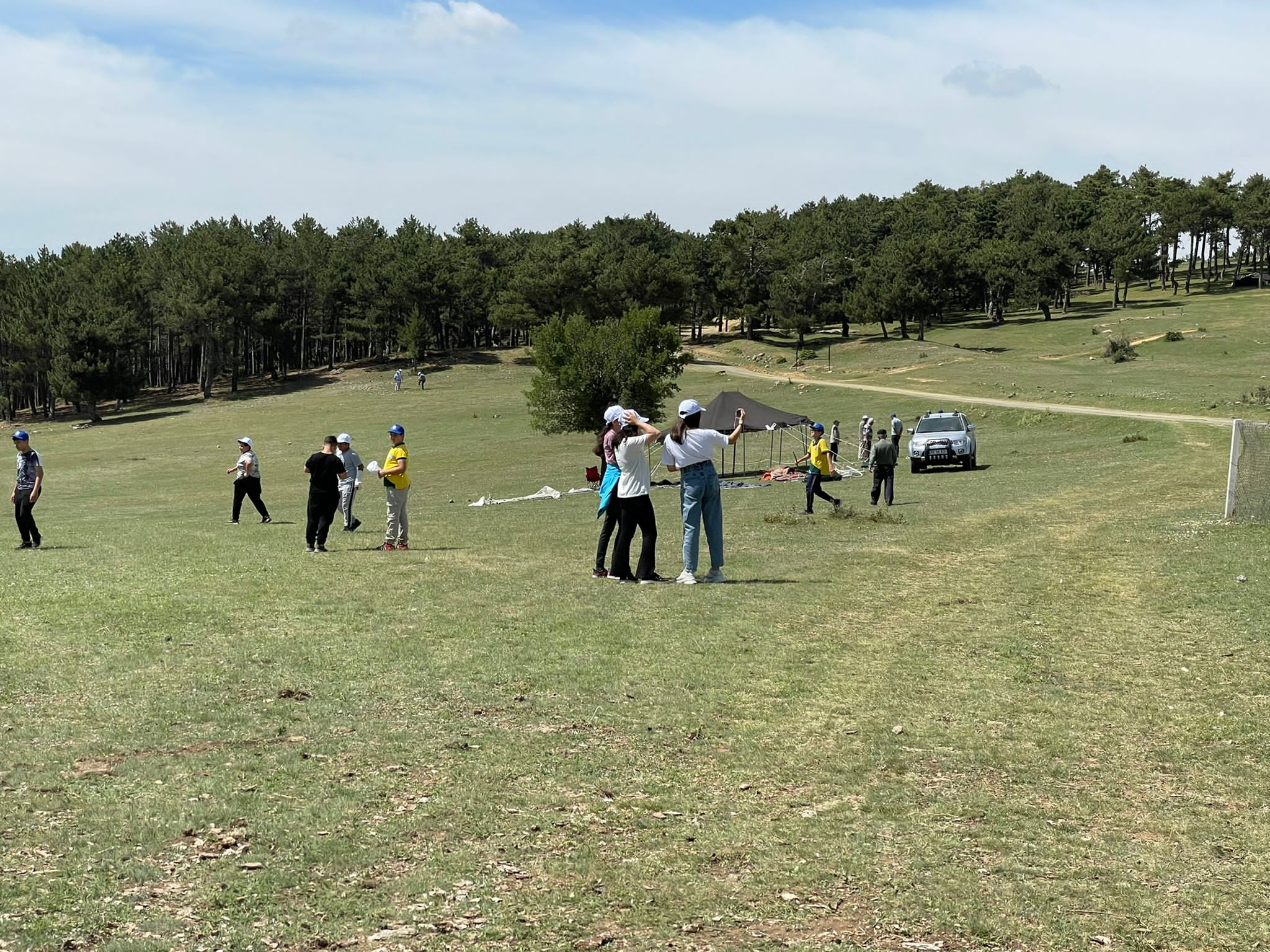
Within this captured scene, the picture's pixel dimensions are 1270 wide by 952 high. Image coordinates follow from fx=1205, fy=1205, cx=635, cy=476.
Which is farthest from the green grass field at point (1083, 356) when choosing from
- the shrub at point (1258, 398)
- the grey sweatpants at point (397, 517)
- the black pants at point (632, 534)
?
the black pants at point (632, 534)

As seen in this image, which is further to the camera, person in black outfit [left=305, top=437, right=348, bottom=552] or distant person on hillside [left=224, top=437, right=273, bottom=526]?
distant person on hillside [left=224, top=437, right=273, bottom=526]

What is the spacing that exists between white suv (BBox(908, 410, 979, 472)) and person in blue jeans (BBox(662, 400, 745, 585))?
24.2 meters

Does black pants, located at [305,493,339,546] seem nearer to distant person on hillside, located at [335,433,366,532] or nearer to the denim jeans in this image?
distant person on hillside, located at [335,433,366,532]

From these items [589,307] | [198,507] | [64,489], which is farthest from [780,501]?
[589,307]

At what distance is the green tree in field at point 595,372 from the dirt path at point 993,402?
1682 cm

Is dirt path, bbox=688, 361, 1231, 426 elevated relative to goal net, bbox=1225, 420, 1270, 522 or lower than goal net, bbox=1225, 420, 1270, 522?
lower

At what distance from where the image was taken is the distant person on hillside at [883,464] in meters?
25.8

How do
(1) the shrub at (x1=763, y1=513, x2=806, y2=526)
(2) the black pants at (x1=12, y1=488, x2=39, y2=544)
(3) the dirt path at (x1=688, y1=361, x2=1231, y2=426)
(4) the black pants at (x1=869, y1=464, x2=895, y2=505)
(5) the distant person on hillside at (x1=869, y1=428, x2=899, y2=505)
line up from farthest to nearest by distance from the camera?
(3) the dirt path at (x1=688, y1=361, x2=1231, y2=426)
(4) the black pants at (x1=869, y1=464, x2=895, y2=505)
(5) the distant person on hillside at (x1=869, y1=428, x2=899, y2=505)
(1) the shrub at (x1=763, y1=513, x2=806, y2=526)
(2) the black pants at (x1=12, y1=488, x2=39, y2=544)

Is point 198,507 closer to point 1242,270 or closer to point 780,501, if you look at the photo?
point 780,501

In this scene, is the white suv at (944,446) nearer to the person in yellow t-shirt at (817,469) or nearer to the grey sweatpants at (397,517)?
the person in yellow t-shirt at (817,469)

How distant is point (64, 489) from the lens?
149 ft

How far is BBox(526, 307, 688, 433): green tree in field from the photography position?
4866 cm

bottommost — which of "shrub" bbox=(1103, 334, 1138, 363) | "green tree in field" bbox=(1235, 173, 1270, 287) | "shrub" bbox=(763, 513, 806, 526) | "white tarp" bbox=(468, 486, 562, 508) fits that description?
"white tarp" bbox=(468, 486, 562, 508)

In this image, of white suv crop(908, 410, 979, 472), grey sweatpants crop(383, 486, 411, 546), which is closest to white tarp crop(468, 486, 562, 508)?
white suv crop(908, 410, 979, 472)
